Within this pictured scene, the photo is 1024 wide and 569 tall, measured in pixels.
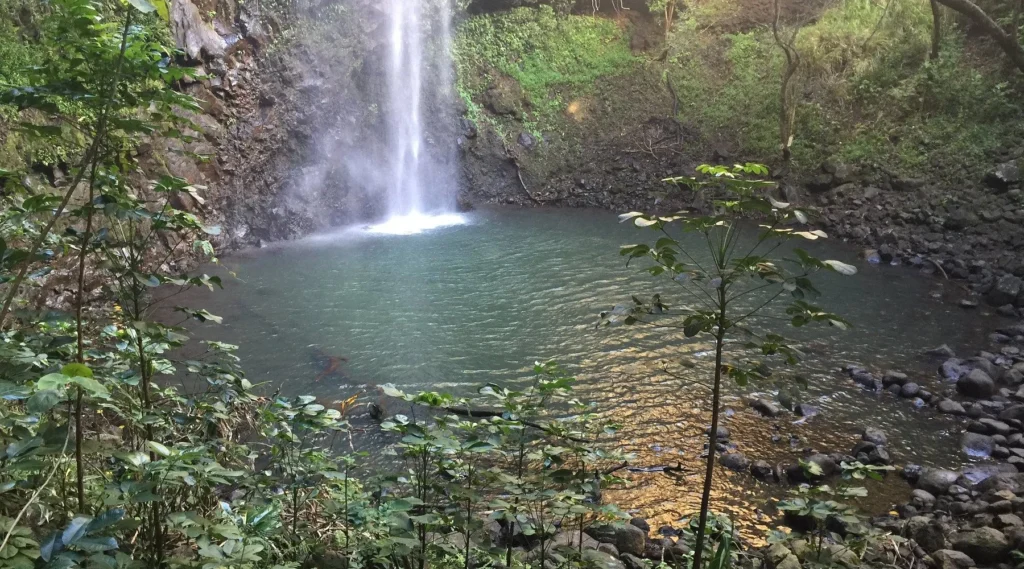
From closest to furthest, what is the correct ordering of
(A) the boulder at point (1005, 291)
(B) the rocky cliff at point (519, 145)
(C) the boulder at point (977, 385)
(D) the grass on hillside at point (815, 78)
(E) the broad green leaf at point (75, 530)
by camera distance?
(E) the broad green leaf at point (75, 530) < (C) the boulder at point (977, 385) < (A) the boulder at point (1005, 291) < (B) the rocky cliff at point (519, 145) < (D) the grass on hillside at point (815, 78)

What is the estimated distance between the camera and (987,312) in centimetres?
845

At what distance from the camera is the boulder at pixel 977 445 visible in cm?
513

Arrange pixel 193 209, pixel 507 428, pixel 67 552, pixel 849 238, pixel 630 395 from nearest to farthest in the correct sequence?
pixel 67 552, pixel 507 428, pixel 630 395, pixel 193 209, pixel 849 238

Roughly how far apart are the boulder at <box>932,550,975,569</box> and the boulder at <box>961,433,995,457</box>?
7.38 ft

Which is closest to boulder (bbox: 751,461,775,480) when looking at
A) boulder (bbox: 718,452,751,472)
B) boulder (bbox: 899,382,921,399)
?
boulder (bbox: 718,452,751,472)

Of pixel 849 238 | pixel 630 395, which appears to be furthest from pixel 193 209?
pixel 849 238

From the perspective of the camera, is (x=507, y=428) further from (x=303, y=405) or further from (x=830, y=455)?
(x=830, y=455)

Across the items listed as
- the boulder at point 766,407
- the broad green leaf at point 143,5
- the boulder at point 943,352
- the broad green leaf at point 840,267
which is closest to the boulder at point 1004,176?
the boulder at point 943,352

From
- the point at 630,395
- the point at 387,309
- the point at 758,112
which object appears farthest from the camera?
the point at 758,112

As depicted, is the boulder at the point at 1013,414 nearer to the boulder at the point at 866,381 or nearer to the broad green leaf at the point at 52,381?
the boulder at the point at 866,381

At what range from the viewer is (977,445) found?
519 cm

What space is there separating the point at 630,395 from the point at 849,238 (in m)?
8.38

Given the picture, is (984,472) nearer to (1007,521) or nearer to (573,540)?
(1007,521)

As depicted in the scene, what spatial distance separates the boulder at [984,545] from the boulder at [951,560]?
0.22 ft
